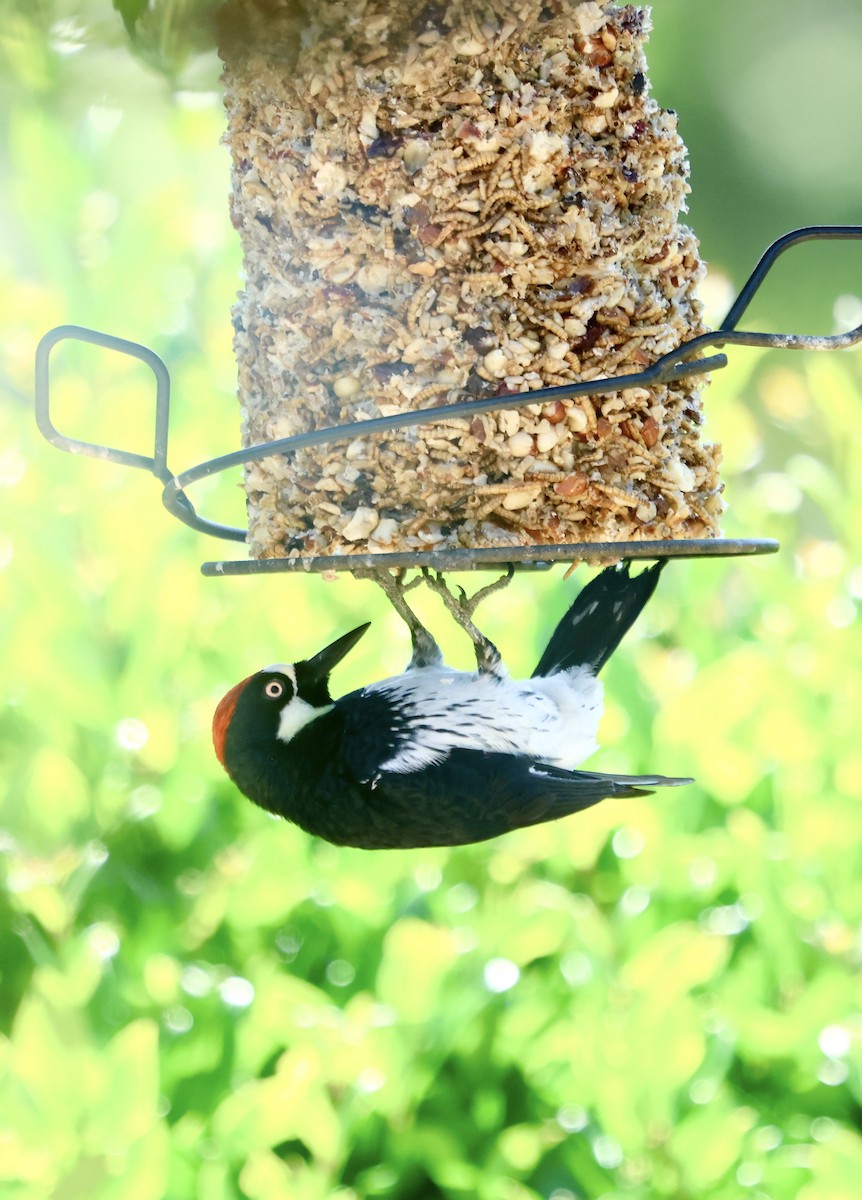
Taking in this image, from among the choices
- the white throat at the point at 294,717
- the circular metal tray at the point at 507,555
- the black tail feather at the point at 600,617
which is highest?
the circular metal tray at the point at 507,555

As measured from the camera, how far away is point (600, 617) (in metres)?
2.27

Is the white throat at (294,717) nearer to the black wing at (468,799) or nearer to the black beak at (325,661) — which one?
the black beak at (325,661)

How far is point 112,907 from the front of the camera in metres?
2.52

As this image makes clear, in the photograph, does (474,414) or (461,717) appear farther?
(461,717)

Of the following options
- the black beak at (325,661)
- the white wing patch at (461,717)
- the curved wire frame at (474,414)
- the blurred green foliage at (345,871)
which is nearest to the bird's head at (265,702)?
the black beak at (325,661)

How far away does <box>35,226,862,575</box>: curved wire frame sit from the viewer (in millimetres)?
1459

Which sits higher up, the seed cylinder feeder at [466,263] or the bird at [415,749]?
the seed cylinder feeder at [466,263]

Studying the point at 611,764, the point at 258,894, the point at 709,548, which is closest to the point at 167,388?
the point at 709,548

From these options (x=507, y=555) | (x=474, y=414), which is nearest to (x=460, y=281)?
(x=474, y=414)

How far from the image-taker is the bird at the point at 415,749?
2.03m

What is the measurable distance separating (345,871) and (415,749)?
582mm

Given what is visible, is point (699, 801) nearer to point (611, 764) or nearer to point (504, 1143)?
point (611, 764)

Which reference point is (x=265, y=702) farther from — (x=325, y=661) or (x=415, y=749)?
(x=415, y=749)

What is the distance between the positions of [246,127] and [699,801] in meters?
1.54
